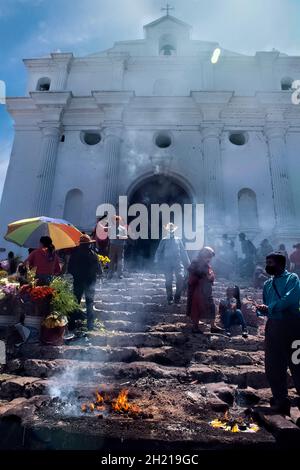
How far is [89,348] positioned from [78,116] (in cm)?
1461

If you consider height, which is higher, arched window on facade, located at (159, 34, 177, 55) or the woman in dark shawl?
arched window on facade, located at (159, 34, 177, 55)

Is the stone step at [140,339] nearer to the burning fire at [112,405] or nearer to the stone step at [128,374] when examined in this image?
the stone step at [128,374]

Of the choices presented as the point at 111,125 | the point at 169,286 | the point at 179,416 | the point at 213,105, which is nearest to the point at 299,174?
the point at 213,105

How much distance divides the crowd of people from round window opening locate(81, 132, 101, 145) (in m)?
6.95

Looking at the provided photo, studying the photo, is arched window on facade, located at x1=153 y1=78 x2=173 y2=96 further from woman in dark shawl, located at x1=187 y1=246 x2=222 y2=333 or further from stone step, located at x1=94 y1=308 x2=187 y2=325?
stone step, located at x1=94 y1=308 x2=187 y2=325

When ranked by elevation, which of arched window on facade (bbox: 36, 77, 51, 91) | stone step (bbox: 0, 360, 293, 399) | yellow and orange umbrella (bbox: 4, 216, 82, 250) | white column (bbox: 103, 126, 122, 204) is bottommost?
stone step (bbox: 0, 360, 293, 399)

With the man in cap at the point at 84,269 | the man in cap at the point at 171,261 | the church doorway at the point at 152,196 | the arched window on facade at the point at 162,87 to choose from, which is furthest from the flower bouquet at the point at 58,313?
the arched window on facade at the point at 162,87

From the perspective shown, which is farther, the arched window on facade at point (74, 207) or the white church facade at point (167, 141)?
the arched window on facade at point (74, 207)

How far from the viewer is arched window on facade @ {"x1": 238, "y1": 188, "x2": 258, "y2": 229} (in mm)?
14991

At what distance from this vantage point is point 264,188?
1527 cm

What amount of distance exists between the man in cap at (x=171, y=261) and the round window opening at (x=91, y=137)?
1065 cm

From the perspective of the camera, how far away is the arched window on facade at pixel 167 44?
18.7 metres

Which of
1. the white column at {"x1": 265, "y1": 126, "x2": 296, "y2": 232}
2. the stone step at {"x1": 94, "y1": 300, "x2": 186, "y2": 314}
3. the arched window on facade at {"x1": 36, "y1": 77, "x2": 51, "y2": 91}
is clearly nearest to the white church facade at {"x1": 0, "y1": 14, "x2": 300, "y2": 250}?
the white column at {"x1": 265, "y1": 126, "x2": 296, "y2": 232}

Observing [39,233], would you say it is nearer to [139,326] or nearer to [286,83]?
[139,326]
